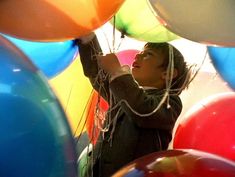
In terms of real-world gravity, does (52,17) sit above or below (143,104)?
above

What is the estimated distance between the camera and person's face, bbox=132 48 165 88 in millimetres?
1260

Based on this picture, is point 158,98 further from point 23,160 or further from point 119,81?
point 23,160

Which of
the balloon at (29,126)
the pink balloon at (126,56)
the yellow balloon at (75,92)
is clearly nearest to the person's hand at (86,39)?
the yellow balloon at (75,92)

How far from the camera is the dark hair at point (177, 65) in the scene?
126 centimetres

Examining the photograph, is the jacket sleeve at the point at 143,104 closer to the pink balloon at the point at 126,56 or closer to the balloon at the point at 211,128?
the balloon at the point at 211,128

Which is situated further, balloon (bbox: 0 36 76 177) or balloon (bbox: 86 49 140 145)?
balloon (bbox: 86 49 140 145)

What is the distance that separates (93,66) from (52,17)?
1.28 ft

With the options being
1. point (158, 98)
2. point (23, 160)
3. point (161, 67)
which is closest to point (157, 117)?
point (158, 98)

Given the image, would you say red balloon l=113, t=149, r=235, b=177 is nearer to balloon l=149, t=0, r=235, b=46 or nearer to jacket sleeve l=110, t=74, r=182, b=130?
balloon l=149, t=0, r=235, b=46

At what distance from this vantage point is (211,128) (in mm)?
1006

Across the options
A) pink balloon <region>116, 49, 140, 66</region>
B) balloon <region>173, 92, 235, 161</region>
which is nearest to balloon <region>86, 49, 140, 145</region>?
pink balloon <region>116, 49, 140, 66</region>

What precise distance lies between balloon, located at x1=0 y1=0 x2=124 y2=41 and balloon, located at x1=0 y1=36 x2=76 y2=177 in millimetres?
49

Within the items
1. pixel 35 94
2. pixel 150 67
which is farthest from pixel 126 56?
pixel 35 94

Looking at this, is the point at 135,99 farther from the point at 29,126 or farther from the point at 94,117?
the point at 29,126
